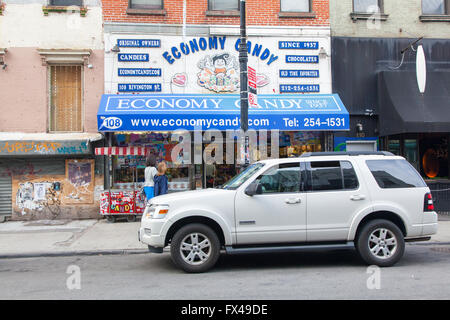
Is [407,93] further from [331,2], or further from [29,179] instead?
[29,179]

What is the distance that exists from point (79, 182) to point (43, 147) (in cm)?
151

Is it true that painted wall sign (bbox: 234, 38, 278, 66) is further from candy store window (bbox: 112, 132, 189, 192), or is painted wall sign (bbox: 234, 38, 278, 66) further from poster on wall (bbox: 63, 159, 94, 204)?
poster on wall (bbox: 63, 159, 94, 204)

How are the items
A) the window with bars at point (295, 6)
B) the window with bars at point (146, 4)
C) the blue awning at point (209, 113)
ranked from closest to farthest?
the blue awning at point (209, 113) → the window with bars at point (146, 4) → the window with bars at point (295, 6)

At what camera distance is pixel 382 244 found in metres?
6.61

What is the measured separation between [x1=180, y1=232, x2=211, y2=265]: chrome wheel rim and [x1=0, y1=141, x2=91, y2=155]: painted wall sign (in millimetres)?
6605

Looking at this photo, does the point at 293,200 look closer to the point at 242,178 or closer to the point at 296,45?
the point at 242,178

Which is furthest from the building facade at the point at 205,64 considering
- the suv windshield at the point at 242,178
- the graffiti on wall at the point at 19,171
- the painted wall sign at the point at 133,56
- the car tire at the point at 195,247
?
the car tire at the point at 195,247

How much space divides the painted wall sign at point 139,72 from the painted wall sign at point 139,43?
75cm

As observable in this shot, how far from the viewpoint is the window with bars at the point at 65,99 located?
12.7 metres

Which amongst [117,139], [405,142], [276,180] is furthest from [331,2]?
[276,180]

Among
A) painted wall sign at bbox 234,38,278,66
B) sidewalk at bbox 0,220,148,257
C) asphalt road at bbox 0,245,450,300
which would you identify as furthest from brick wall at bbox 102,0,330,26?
asphalt road at bbox 0,245,450,300

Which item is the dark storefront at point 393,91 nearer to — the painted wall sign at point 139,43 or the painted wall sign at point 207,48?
the painted wall sign at point 207,48

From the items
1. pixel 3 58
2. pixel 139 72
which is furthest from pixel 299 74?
pixel 3 58

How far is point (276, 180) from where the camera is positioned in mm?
6715
